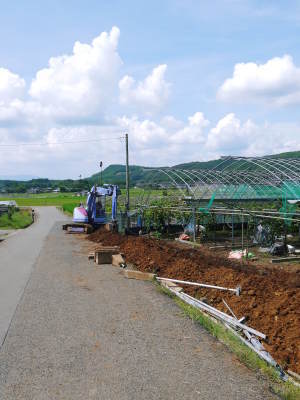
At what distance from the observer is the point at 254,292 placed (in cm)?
787

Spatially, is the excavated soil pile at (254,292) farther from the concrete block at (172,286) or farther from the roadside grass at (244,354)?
the roadside grass at (244,354)

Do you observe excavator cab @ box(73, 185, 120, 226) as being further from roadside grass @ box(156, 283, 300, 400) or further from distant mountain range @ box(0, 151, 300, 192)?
roadside grass @ box(156, 283, 300, 400)

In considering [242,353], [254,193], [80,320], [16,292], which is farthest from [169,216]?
[242,353]

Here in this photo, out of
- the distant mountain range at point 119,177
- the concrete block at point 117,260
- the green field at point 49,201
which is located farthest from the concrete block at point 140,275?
the green field at point 49,201

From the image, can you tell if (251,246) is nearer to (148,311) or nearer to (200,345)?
(148,311)

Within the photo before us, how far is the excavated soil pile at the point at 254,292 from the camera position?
6020mm

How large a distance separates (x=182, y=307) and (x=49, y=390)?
148 inches

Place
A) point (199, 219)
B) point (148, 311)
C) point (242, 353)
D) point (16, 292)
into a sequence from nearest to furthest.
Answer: point (242, 353)
point (148, 311)
point (16, 292)
point (199, 219)

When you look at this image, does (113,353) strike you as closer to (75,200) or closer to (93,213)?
(93,213)

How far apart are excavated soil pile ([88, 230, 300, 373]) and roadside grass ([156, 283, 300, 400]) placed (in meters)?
0.35

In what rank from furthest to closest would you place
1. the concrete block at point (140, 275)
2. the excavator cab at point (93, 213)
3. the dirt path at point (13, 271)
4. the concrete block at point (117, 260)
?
the excavator cab at point (93, 213), the concrete block at point (117, 260), the concrete block at point (140, 275), the dirt path at point (13, 271)

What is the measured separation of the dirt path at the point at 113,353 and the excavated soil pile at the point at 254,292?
2.58 ft

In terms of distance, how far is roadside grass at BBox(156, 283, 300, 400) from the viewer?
472 centimetres

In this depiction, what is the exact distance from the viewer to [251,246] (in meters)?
16.6
